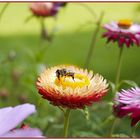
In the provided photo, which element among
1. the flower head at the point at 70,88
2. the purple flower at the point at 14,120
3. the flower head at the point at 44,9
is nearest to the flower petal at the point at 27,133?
the purple flower at the point at 14,120

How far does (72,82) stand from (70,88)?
28 mm

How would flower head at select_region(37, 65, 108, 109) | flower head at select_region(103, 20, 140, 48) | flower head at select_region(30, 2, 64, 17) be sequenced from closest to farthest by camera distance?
flower head at select_region(37, 65, 108, 109) → flower head at select_region(103, 20, 140, 48) → flower head at select_region(30, 2, 64, 17)

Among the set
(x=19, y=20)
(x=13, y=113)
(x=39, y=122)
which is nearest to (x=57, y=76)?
(x=13, y=113)

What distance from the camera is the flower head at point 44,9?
1.43m

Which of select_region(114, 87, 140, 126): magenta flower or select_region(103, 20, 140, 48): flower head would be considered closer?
select_region(114, 87, 140, 126): magenta flower

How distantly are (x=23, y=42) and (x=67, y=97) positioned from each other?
8.55 feet

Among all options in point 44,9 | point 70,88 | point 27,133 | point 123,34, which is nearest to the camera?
point 27,133

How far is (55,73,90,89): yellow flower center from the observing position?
68 cm

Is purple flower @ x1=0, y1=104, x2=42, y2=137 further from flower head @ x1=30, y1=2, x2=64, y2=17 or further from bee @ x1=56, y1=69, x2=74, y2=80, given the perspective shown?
flower head @ x1=30, y1=2, x2=64, y2=17

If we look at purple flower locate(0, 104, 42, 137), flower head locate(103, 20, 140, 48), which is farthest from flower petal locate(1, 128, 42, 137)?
flower head locate(103, 20, 140, 48)

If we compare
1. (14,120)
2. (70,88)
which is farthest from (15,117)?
(70,88)

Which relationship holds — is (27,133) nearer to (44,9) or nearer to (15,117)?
(15,117)

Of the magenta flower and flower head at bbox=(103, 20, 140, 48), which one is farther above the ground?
flower head at bbox=(103, 20, 140, 48)

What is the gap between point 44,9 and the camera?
4.79 feet
